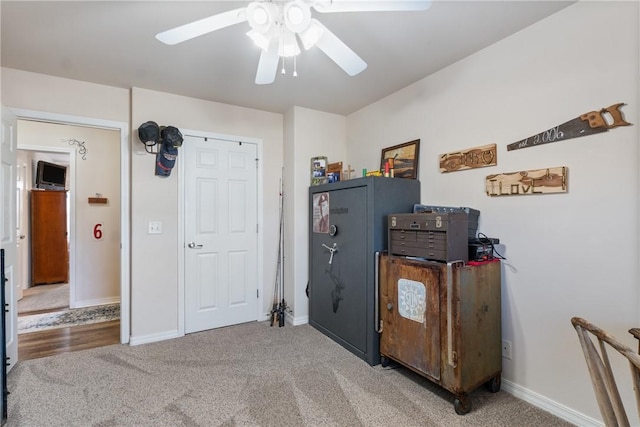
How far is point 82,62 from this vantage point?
7.79 ft

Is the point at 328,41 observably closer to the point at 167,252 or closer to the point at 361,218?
the point at 361,218

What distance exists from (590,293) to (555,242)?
31cm

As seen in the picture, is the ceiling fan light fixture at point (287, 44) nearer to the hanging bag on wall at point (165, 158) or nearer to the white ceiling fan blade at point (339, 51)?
the white ceiling fan blade at point (339, 51)

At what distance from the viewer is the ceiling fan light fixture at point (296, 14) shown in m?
1.30

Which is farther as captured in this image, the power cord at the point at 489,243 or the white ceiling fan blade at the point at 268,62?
the power cord at the point at 489,243

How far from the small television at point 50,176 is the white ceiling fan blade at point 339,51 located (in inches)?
224

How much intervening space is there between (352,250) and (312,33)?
5.66 feet

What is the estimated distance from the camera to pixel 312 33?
4.65 ft

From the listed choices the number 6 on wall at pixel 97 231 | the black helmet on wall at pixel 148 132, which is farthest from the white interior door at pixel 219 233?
the number 6 on wall at pixel 97 231

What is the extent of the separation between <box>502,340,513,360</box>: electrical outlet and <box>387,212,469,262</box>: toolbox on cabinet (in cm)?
66

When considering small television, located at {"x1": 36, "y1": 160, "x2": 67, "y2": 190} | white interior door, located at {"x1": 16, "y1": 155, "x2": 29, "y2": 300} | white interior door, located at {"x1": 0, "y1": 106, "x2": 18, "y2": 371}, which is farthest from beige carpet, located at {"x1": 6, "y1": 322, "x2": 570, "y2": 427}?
small television, located at {"x1": 36, "y1": 160, "x2": 67, "y2": 190}

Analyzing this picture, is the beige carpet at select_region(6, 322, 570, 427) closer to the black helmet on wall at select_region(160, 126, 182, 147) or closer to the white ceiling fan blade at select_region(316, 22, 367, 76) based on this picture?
the black helmet on wall at select_region(160, 126, 182, 147)


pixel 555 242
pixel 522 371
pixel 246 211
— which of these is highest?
pixel 246 211

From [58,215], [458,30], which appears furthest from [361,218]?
[58,215]
